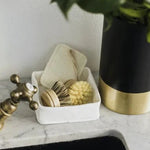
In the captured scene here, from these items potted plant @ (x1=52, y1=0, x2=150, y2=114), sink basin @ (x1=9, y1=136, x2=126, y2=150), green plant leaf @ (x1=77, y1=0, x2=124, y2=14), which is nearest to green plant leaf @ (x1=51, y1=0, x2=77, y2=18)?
green plant leaf @ (x1=77, y1=0, x2=124, y2=14)

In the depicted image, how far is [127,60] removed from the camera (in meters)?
0.74

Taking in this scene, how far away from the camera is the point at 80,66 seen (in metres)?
0.88

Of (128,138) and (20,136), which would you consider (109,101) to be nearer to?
(128,138)

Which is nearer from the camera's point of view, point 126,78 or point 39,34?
point 126,78

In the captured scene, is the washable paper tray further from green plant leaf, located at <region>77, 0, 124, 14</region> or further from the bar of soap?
green plant leaf, located at <region>77, 0, 124, 14</region>

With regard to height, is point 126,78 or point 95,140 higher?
point 126,78

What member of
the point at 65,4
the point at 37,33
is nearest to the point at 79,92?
the point at 37,33

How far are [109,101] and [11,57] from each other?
27 centimetres

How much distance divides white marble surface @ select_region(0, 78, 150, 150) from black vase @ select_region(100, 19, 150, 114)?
3 centimetres

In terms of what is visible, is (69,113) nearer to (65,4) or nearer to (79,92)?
(79,92)

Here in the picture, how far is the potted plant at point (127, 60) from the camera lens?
68 centimetres

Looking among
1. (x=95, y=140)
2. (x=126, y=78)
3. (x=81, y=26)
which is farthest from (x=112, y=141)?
(x=81, y=26)

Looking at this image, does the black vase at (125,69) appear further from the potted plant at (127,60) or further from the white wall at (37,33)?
the white wall at (37,33)

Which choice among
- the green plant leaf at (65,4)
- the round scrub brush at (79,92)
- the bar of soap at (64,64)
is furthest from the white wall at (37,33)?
the green plant leaf at (65,4)
